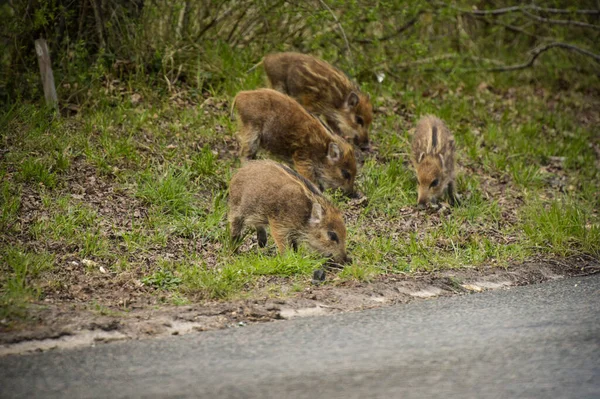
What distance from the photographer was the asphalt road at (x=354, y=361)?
4227 mm

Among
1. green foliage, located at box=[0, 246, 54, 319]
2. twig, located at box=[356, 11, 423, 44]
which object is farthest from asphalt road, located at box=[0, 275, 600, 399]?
twig, located at box=[356, 11, 423, 44]

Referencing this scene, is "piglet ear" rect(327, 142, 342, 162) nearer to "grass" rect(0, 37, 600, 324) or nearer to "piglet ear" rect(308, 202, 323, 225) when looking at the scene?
"grass" rect(0, 37, 600, 324)

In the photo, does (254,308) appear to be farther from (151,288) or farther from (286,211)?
(286,211)

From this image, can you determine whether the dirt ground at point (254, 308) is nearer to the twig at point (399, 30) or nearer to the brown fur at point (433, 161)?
the brown fur at point (433, 161)

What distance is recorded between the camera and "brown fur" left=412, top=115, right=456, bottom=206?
9.04 m

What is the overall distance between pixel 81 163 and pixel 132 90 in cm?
201

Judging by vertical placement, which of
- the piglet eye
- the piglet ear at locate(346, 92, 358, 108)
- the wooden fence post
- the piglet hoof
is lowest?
the piglet hoof

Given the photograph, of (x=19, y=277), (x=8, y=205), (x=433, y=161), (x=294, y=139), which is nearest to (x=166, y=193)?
(x=8, y=205)

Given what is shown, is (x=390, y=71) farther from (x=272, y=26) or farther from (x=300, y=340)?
(x=300, y=340)

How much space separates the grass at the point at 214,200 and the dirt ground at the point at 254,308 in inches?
8.1

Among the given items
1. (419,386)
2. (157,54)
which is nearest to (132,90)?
(157,54)

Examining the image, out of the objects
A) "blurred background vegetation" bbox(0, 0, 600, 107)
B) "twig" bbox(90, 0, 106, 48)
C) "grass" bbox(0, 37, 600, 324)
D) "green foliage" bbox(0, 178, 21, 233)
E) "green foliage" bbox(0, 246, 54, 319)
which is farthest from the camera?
"twig" bbox(90, 0, 106, 48)

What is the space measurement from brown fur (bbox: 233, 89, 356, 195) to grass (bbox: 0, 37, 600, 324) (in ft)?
0.88

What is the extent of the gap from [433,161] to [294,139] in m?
1.61
